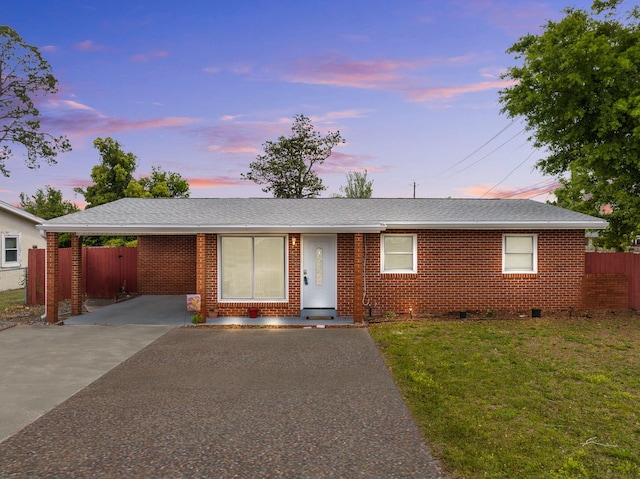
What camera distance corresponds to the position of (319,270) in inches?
535

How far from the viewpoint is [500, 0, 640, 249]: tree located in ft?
46.9

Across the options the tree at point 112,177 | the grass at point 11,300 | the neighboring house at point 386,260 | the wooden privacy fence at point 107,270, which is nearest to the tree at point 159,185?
the tree at point 112,177

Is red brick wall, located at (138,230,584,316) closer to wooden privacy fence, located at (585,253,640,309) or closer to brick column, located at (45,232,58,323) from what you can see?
wooden privacy fence, located at (585,253,640,309)

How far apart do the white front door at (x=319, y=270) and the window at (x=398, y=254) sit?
1.70 metres

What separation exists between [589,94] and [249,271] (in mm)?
13398

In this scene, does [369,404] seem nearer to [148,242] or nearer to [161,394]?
[161,394]

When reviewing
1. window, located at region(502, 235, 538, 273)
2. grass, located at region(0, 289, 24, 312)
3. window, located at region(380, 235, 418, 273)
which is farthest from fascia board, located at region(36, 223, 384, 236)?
grass, located at region(0, 289, 24, 312)

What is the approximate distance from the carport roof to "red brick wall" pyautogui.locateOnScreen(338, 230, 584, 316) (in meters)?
0.63

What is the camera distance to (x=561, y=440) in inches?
200

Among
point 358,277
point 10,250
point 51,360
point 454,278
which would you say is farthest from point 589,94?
point 10,250

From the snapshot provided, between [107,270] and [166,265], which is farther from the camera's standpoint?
[166,265]

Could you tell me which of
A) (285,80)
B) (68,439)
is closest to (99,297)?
(285,80)

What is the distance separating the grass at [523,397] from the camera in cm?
461

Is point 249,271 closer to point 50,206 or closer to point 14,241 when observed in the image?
point 14,241
